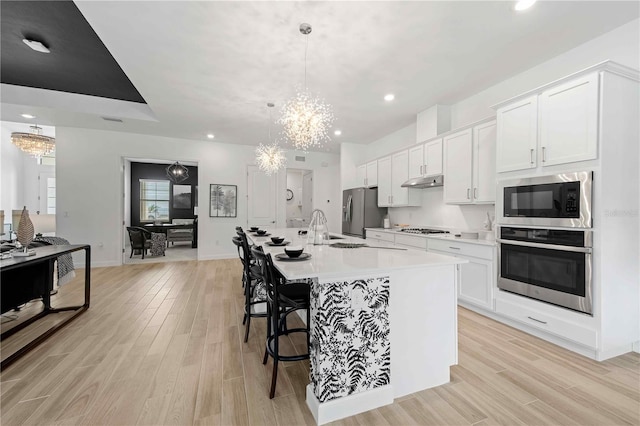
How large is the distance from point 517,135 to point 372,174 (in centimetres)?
318

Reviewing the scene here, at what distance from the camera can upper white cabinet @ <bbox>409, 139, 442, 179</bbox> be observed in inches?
155

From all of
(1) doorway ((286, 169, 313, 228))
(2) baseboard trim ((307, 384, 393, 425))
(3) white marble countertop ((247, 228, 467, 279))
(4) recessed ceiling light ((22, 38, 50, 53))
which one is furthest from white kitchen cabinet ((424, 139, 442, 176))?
(1) doorway ((286, 169, 313, 228))

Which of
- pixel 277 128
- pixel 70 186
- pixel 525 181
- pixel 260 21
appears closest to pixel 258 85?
pixel 260 21

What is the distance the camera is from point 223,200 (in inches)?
259

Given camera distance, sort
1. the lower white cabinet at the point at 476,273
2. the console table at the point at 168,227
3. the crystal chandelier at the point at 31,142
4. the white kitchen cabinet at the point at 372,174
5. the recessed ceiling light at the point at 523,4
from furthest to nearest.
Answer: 1. the console table at the point at 168,227
2. the white kitchen cabinet at the point at 372,174
3. the crystal chandelier at the point at 31,142
4. the lower white cabinet at the point at 476,273
5. the recessed ceiling light at the point at 523,4

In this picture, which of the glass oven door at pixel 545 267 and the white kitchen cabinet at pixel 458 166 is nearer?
the glass oven door at pixel 545 267

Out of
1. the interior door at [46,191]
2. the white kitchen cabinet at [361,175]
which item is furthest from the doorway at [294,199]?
the interior door at [46,191]

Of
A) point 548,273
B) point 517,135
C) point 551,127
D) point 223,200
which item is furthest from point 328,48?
point 223,200

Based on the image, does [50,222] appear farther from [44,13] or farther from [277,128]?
[277,128]

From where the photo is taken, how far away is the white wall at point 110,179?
215 inches

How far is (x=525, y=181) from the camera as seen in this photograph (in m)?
2.54

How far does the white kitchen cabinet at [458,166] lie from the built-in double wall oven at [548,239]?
701 millimetres

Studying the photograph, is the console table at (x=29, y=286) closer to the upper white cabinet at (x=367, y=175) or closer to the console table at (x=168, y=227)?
the console table at (x=168, y=227)

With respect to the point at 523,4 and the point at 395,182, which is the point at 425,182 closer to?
the point at 395,182
